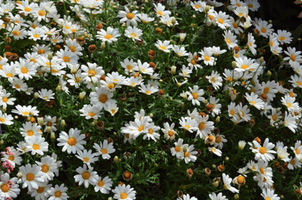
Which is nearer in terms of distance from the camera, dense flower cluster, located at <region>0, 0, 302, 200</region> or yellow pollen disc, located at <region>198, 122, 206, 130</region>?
dense flower cluster, located at <region>0, 0, 302, 200</region>

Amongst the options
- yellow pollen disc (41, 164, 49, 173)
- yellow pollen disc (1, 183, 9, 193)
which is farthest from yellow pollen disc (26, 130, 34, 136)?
yellow pollen disc (1, 183, 9, 193)

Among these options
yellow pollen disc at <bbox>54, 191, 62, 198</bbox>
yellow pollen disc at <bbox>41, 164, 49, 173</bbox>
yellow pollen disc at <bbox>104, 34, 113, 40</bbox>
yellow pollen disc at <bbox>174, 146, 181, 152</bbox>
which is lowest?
yellow pollen disc at <bbox>54, 191, 62, 198</bbox>

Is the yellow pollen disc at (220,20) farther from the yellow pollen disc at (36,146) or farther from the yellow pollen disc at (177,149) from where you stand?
the yellow pollen disc at (36,146)

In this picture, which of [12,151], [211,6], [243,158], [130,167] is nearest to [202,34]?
[211,6]

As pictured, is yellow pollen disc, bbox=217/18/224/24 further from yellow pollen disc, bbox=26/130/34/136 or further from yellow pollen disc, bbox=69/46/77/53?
yellow pollen disc, bbox=26/130/34/136

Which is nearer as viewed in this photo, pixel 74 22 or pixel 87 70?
pixel 87 70

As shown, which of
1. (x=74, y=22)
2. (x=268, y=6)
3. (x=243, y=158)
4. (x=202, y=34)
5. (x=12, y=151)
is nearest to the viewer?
(x=12, y=151)

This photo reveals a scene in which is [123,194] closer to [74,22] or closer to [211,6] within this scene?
[74,22]

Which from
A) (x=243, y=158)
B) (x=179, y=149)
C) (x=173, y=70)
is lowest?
(x=243, y=158)
